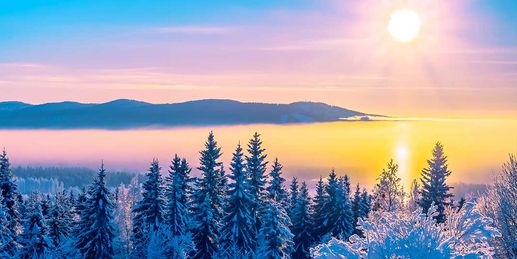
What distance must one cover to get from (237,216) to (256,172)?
4.86 meters

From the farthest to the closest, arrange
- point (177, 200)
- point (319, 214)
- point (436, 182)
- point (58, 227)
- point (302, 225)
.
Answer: point (319, 214), point (302, 225), point (436, 182), point (58, 227), point (177, 200)

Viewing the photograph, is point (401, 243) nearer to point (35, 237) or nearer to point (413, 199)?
point (35, 237)

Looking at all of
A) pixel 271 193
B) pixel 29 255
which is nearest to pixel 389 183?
pixel 271 193

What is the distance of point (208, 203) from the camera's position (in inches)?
1524

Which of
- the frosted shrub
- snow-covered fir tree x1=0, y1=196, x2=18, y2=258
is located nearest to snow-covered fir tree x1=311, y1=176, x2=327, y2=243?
snow-covered fir tree x1=0, y1=196, x2=18, y2=258

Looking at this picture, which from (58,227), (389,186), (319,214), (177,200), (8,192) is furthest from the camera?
(389,186)

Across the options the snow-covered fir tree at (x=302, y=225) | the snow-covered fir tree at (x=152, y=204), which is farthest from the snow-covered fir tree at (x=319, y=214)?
the snow-covered fir tree at (x=152, y=204)

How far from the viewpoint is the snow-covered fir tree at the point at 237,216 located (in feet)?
128

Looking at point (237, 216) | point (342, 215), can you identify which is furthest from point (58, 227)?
point (342, 215)

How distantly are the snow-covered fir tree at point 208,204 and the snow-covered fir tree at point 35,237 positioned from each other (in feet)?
37.9

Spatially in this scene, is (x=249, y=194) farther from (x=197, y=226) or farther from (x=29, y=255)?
(x=29, y=255)

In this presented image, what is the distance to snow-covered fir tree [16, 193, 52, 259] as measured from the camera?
38.4 m

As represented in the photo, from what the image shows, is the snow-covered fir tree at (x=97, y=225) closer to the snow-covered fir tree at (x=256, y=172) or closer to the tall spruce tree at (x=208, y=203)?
the tall spruce tree at (x=208, y=203)

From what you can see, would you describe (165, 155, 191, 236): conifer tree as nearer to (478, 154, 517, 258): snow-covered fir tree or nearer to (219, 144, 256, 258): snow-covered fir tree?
(219, 144, 256, 258): snow-covered fir tree
